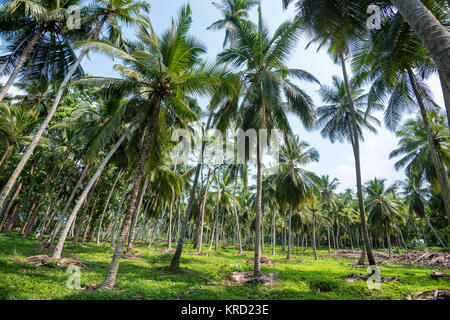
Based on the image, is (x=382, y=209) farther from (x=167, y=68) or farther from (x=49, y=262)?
(x=49, y=262)

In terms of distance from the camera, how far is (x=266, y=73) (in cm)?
1089

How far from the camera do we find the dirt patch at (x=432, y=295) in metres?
6.43

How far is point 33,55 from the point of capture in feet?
36.2

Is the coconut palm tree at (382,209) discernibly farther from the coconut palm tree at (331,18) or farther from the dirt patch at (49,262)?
the dirt patch at (49,262)

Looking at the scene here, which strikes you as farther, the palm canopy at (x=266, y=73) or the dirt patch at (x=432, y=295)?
the palm canopy at (x=266, y=73)

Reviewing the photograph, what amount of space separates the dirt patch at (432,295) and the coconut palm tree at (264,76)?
6.15 metres

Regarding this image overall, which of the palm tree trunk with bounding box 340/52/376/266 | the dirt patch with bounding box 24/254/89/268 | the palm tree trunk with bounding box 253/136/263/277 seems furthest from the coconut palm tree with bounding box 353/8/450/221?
the dirt patch with bounding box 24/254/89/268

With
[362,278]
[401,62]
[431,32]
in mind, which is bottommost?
[362,278]

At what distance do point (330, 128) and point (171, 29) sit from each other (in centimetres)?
1562

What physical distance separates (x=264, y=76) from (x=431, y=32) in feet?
25.9

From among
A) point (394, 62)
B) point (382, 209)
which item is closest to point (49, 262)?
point (394, 62)

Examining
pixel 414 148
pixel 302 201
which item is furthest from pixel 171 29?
pixel 414 148

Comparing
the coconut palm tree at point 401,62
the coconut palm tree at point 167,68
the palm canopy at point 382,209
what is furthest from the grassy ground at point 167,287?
the palm canopy at point 382,209
